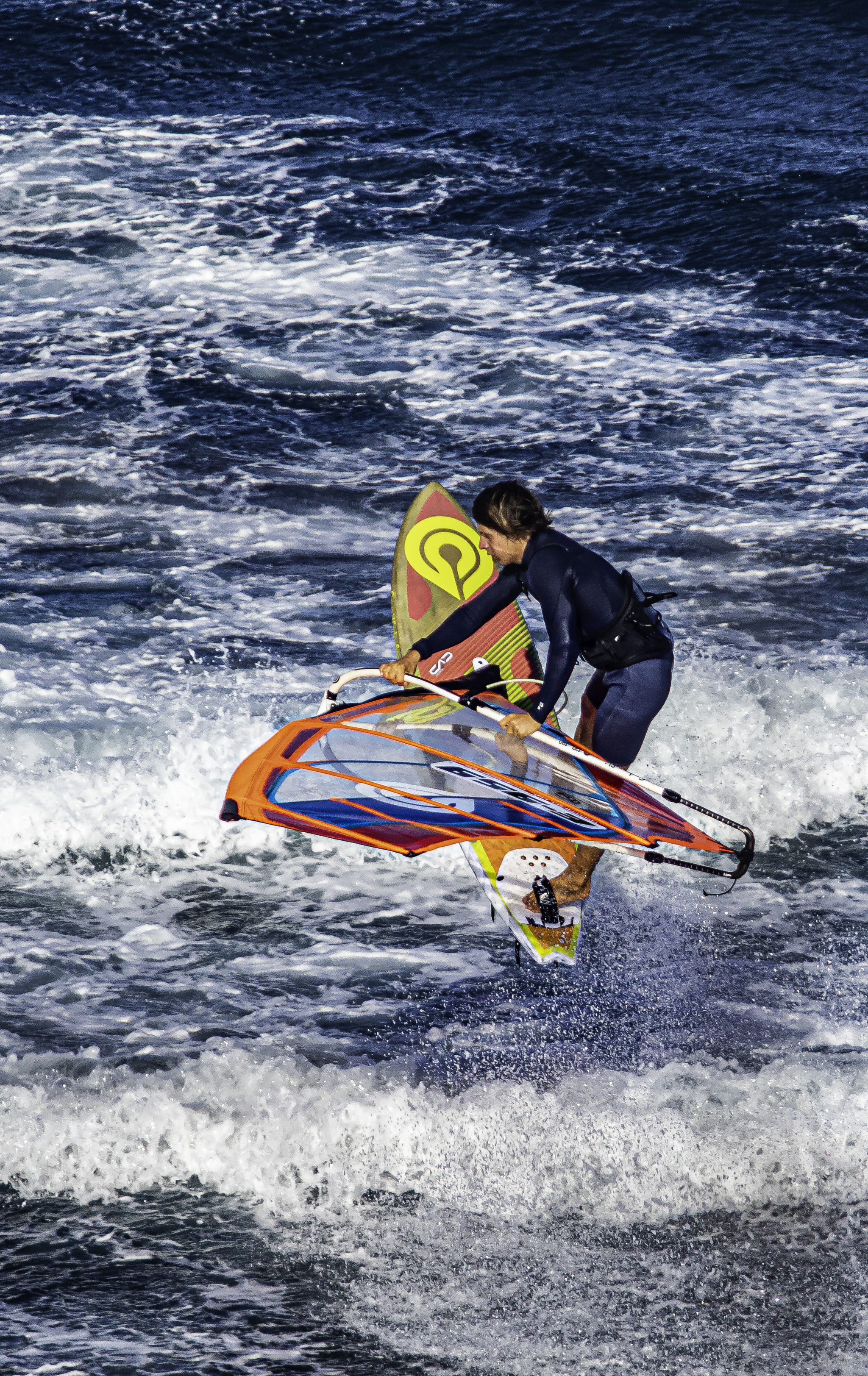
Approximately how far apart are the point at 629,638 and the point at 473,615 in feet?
1.99

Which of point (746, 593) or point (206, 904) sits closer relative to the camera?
point (206, 904)

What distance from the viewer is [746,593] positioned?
8445mm

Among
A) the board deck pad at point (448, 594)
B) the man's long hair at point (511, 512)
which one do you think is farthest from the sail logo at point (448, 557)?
the man's long hair at point (511, 512)

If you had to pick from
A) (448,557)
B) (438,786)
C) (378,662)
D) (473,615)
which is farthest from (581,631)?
(378,662)

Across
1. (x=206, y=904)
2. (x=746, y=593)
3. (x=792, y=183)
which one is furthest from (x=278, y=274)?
(x=206, y=904)

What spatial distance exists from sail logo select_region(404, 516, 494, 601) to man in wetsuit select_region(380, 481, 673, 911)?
1.16 meters

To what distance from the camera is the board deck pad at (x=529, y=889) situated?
16.9 ft

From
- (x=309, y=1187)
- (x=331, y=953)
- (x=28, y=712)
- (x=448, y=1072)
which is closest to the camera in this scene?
(x=309, y=1187)

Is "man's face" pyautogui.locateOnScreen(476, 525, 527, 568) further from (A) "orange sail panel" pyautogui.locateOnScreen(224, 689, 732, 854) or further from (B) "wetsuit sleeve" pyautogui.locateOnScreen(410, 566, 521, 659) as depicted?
(A) "orange sail panel" pyautogui.locateOnScreen(224, 689, 732, 854)

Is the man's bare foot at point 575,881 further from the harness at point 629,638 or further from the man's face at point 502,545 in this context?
the man's face at point 502,545

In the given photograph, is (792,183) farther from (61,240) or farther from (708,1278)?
(708,1278)

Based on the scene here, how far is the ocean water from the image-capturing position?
12.7 ft

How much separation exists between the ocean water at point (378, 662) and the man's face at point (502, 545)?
1847mm

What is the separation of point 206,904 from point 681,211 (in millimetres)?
10979
